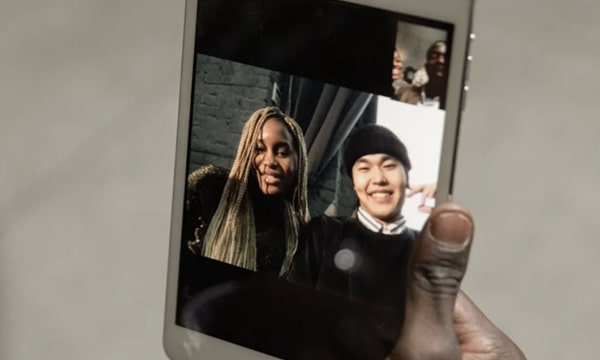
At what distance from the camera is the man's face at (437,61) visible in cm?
40

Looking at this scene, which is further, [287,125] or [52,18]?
[52,18]

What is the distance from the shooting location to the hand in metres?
0.41

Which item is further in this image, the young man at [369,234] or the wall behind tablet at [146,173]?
the wall behind tablet at [146,173]

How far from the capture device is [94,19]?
2.11 ft

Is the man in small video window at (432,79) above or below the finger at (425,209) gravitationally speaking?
above

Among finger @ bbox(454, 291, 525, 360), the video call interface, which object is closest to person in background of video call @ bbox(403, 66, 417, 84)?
the video call interface

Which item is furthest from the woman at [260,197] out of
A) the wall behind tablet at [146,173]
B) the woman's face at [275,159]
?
the wall behind tablet at [146,173]

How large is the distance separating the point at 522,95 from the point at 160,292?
0.27 m

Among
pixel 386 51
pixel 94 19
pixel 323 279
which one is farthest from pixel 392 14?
pixel 94 19

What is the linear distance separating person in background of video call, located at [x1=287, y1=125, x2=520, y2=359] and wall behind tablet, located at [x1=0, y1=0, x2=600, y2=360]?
4.9 inches

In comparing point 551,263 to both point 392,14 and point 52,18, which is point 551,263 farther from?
point 52,18

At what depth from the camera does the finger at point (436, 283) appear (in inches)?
14.3

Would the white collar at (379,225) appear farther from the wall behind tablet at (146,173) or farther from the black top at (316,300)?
the wall behind tablet at (146,173)

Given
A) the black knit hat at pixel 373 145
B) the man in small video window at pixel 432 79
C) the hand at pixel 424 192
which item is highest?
the man in small video window at pixel 432 79
